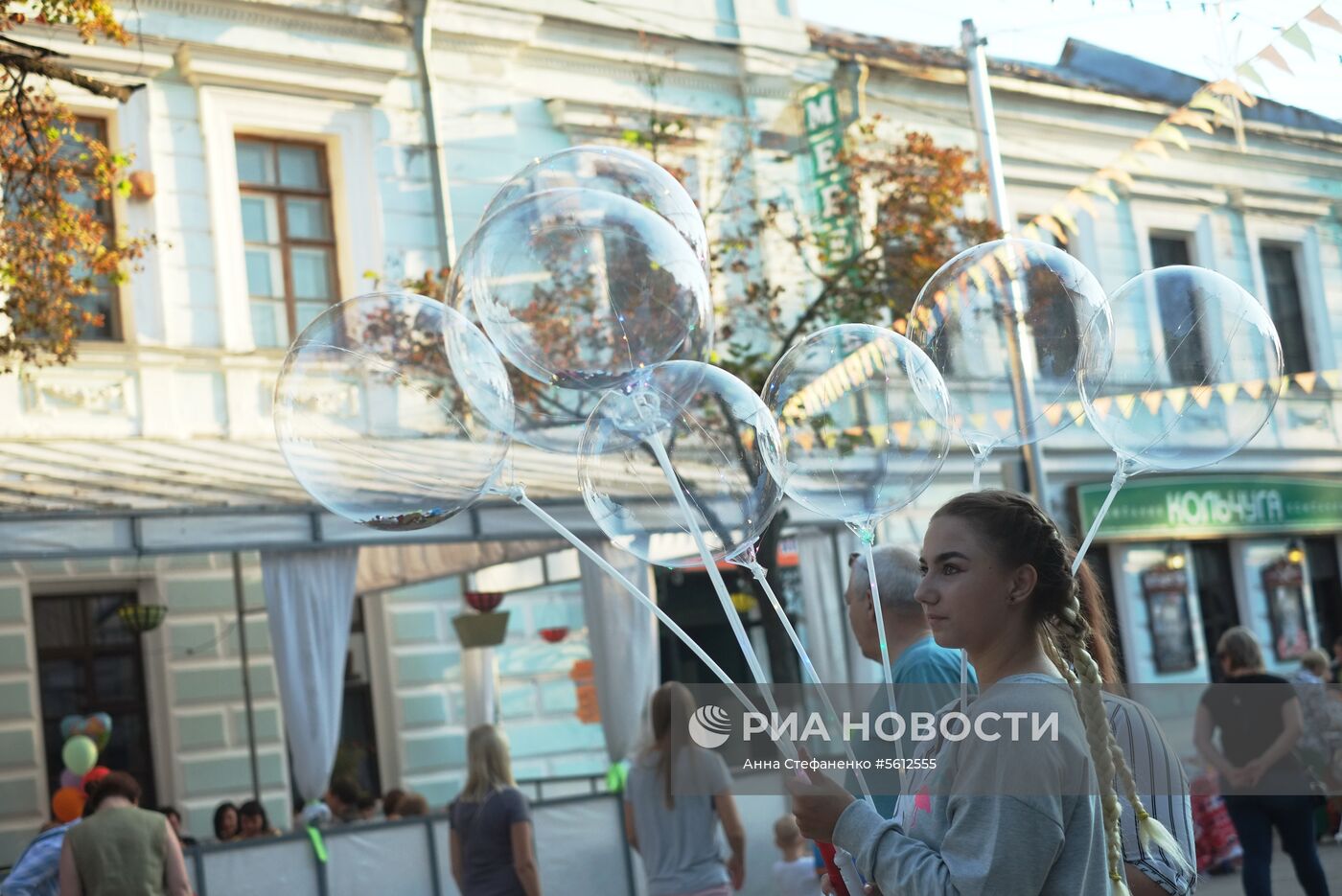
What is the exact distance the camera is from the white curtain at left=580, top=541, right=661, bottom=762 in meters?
10.6

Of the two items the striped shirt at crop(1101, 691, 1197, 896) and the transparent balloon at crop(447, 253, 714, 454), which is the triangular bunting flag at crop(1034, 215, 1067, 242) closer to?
the transparent balloon at crop(447, 253, 714, 454)

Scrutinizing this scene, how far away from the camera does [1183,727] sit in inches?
707

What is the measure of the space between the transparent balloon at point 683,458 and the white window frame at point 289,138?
9.94 m

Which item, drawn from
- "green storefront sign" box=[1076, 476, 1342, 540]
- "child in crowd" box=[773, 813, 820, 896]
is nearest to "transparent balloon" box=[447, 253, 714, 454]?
"child in crowd" box=[773, 813, 820, 896]

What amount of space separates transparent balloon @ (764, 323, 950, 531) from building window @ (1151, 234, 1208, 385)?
0.70m

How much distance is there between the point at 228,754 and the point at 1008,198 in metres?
10.5

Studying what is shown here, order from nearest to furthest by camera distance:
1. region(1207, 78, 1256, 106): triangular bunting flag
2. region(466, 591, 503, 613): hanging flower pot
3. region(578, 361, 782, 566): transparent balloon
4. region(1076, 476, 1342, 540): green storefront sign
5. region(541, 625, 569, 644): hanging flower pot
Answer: region(578, 361, 782, 566): transparent balloon, region(1207, 78, 1256, 106): triangular bunting flag, region(466, 591, 503, 613): hanging flower pot, region(541, 625, 569, 644): hanging flower pot, region(1076, 476, 1342, 540): green storefront sign

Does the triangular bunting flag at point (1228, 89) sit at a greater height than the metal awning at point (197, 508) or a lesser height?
greater

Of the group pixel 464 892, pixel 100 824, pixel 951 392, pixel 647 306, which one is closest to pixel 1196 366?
pixel 951 392

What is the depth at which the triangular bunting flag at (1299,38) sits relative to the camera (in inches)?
361

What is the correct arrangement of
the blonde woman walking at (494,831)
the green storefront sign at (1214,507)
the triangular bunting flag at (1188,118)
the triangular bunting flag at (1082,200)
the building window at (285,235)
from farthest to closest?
1. the triangular bunting flag at (1082,200)
2. the green storefront sign at (1214,507)
3. the building window at (285,235)
4. the triangular bunting flag at (1188,118)
5. the blonde woman walking at (494,831)

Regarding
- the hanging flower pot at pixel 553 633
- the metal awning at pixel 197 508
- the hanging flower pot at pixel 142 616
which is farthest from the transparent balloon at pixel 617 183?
the hanging flower pot at pixel 553 633

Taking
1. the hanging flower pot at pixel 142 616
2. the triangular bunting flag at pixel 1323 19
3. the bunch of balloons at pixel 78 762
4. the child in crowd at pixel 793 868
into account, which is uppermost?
the triangular bunting flag at pixel 1323 19

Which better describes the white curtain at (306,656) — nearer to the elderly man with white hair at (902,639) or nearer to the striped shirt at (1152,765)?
the elderly man with white hair at (902,639)
